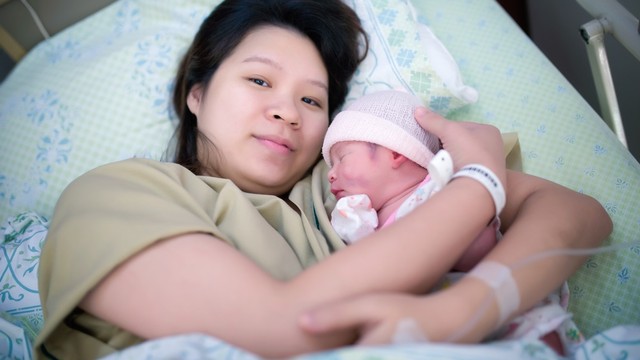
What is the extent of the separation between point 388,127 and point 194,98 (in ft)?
2.38

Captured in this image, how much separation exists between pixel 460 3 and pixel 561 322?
1364 millimetres

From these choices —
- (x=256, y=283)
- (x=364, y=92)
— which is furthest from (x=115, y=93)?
(x=256, y=283)

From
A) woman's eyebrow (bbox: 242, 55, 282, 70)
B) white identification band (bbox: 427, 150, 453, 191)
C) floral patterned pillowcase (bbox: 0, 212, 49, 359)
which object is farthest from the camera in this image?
woman's eyebrow (bbox: 242, 55, 282, 70)

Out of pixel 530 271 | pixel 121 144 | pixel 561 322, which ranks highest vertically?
pixel 530 271

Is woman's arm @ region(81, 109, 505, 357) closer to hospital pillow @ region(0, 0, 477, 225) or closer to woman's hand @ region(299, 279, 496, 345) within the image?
woman's hand @ region(299, 279, 496, 345)

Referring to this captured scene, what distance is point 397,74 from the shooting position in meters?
1.67

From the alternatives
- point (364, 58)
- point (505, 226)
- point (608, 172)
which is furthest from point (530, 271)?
point (364, 58)

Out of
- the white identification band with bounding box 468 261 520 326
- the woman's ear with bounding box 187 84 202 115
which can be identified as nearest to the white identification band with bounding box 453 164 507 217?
the white identification band with bounding box 468 261 520 326

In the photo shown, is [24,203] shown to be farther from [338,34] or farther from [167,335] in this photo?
[338,34]

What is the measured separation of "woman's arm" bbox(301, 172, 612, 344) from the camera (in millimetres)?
775

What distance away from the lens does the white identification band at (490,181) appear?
3.17 ft

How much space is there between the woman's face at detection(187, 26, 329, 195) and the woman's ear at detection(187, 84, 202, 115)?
5 centimetres

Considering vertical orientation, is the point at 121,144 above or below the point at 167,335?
below

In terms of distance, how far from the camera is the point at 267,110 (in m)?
1.36
